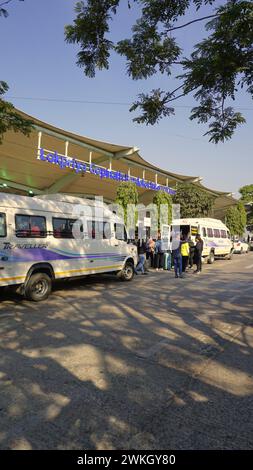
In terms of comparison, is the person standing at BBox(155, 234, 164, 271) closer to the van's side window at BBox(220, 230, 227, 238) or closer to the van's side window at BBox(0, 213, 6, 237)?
the van's side window at BBox(220, 230, 227, 238)

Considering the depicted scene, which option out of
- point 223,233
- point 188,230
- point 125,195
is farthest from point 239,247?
point 125,195

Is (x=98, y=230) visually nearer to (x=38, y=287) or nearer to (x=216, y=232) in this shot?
(x=38, y=287)

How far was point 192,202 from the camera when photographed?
1184 inches

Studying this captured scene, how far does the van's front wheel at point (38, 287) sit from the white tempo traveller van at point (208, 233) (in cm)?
1139

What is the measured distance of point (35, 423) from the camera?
3.23 m

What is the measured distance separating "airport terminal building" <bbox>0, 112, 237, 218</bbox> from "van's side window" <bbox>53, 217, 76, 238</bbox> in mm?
9861

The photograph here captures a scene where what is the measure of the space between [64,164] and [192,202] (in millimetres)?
12853

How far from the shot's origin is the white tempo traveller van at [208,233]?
1969 cm

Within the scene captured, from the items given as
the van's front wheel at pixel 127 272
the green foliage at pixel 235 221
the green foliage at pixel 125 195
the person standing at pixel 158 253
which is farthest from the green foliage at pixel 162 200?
the green foliage at pixel 235 221
